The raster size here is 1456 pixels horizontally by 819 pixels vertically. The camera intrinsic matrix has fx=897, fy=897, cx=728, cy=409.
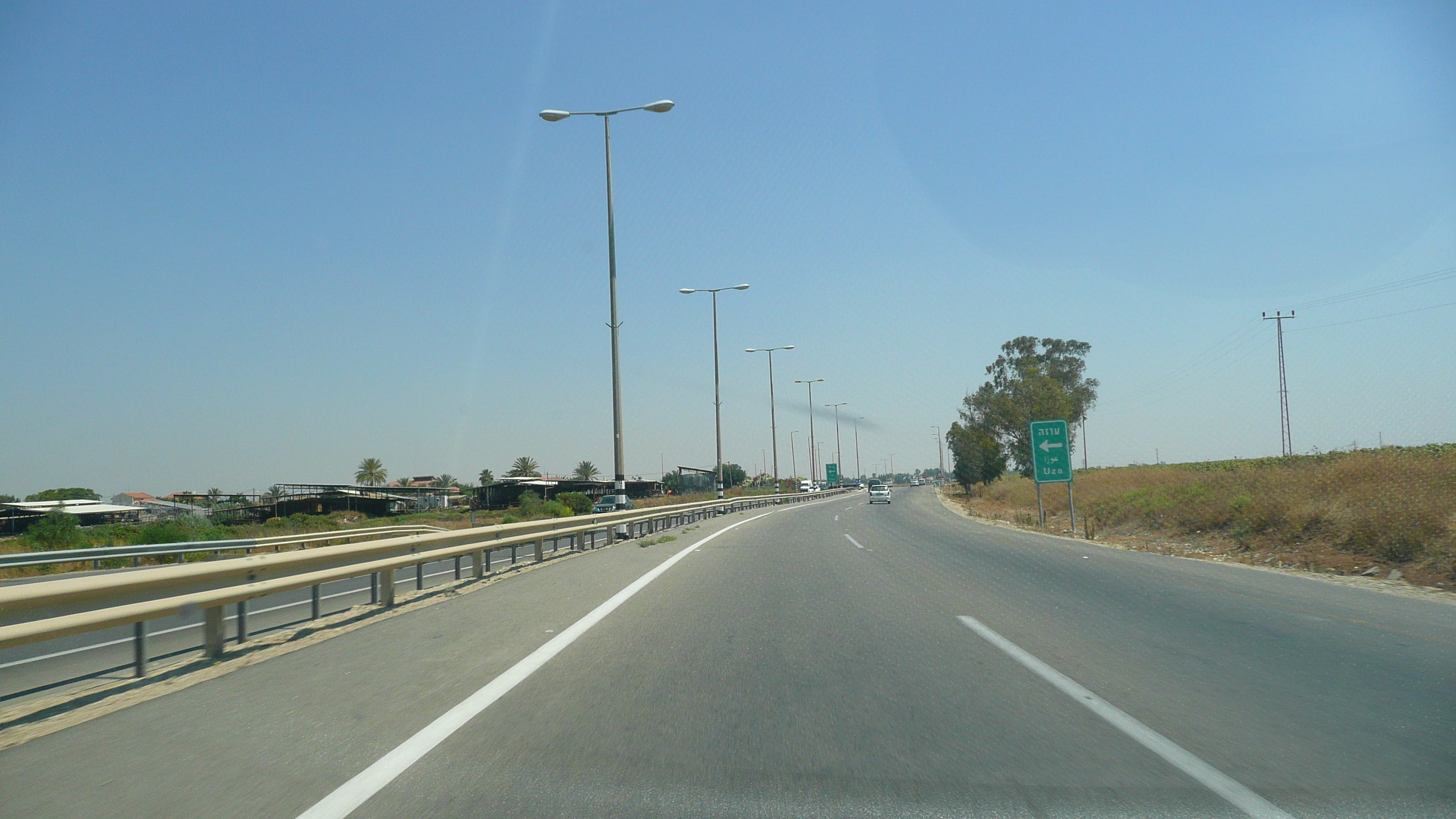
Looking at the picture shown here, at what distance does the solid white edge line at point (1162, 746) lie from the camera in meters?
4.00

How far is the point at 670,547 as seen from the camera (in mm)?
20828

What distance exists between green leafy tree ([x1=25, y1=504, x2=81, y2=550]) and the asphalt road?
80.4 feet

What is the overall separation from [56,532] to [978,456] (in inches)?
2949

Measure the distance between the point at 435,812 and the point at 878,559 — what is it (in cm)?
1334

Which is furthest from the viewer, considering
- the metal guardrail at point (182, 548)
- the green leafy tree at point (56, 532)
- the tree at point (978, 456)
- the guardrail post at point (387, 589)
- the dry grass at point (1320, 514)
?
the tree at point (978, 456)

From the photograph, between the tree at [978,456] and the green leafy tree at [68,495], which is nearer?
the green leafy tree at [68,495]

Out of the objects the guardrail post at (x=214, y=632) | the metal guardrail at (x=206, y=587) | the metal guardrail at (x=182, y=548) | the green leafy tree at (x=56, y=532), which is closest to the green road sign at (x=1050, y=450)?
the metal guardrail at (x=182, y=548)

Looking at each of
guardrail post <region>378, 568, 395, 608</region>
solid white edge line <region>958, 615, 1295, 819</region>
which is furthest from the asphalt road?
guardrail post <region>378, 568, 395, 608</region>

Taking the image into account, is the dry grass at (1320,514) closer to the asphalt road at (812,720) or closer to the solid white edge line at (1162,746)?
the asphalt road at (812,720)

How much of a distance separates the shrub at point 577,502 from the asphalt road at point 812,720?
45.9m

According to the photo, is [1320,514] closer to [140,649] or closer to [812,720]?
[812,720]

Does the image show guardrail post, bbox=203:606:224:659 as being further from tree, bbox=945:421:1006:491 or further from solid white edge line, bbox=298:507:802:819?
tree, bbox=945:421:1006:491

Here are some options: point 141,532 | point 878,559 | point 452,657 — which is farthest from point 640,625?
point 141,532

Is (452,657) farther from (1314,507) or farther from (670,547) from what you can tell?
(1314,507)
